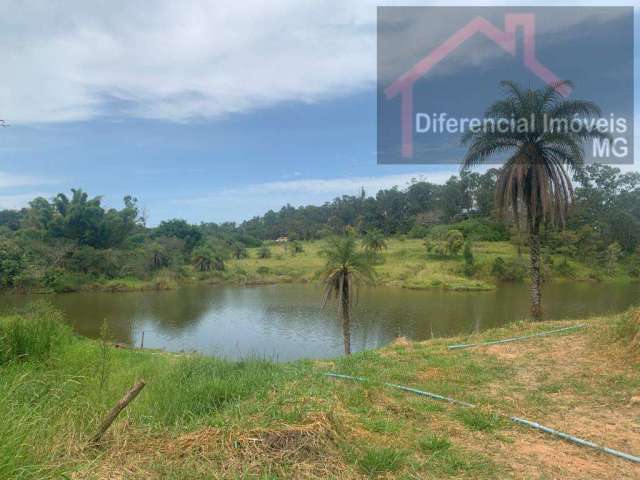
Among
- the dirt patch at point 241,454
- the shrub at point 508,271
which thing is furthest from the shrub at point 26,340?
the shrub at point 508,271

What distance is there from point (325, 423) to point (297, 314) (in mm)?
25440

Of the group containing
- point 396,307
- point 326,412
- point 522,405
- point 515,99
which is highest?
Answer: point 515,99

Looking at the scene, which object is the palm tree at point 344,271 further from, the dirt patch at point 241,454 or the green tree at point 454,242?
the green tree at point 454,242

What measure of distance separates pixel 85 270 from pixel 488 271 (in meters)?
39.3

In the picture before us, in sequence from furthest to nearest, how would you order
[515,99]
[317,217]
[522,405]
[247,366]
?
[317,217] < [515,99] < [247,366] < [522,405]

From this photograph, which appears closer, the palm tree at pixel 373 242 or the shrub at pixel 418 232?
the palm tree at pixel 373 242

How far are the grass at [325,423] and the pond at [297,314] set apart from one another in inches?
382

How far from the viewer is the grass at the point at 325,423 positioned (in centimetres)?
295

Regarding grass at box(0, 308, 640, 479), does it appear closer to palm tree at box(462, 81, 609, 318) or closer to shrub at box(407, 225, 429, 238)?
palm tree at box(462, 81, 609, 318)

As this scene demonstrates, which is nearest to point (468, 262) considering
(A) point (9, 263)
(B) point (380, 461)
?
(A) point (9, 263)

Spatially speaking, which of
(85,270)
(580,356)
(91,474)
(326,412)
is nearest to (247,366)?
(326,412)

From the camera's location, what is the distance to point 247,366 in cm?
564

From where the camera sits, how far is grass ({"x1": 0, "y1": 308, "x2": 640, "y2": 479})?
116 inches

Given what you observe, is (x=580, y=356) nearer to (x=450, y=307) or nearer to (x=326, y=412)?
(x=326, y=412)
